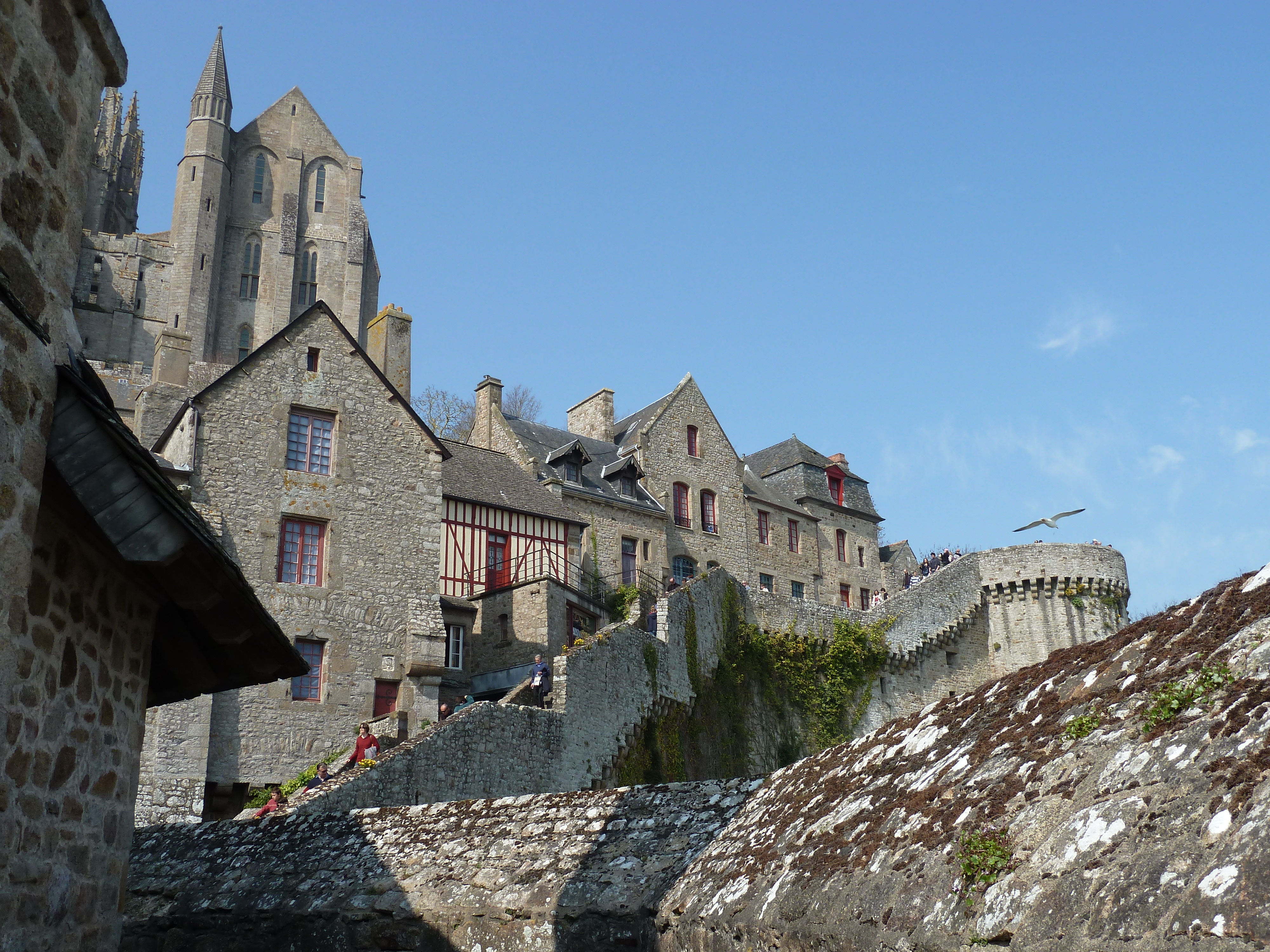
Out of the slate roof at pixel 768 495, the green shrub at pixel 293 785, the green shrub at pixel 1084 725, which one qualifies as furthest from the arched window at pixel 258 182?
the green shrub at pixel 1084 725

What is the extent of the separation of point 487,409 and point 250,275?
1376 inches

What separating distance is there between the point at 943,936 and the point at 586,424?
A: 1487 inches

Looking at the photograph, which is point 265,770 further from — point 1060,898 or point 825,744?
point 1060,898

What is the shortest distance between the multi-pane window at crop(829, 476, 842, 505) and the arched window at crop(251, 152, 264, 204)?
134ft

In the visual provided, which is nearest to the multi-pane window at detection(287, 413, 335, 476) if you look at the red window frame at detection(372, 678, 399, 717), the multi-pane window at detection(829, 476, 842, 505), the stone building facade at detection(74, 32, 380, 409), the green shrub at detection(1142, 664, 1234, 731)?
the red window frame at detection(372, 678, 399, 717)

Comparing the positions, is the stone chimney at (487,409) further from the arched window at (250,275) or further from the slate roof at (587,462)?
the arched window at (250,275)

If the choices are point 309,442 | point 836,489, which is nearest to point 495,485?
point 309,442

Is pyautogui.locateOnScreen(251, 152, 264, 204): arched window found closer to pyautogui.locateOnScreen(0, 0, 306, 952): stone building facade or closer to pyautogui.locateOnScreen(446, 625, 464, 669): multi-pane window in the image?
pyautogui.locateOnScreen(446, 625, 464, 669): multi-pane window

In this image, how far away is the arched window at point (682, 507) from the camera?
37156mm

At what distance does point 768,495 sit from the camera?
41.1m

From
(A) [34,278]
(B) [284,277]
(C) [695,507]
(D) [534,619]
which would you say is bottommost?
(A) [34,278]

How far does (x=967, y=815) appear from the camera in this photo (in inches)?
119

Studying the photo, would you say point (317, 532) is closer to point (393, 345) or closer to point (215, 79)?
point (393, 345)

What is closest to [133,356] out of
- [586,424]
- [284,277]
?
[284,277]
